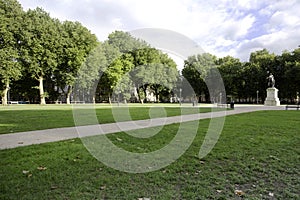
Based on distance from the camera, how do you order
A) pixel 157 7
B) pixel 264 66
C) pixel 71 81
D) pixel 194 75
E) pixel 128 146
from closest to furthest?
pixel 128 146 → pixel 157 7 → pixel 71 81 → pixel 264 66 → pixel 194 75

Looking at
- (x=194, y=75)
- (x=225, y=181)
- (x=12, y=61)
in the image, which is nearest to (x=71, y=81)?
(x=12, y=61)

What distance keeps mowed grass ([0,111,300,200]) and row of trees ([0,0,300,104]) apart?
72.8 feet

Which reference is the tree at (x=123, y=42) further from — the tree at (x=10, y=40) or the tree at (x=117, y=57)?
the tree at (x=10, y=40)

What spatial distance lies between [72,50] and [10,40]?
8.85 meters

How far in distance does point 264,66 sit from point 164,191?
58.0 meters

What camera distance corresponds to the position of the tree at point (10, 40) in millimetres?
32719

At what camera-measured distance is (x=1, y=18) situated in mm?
32844

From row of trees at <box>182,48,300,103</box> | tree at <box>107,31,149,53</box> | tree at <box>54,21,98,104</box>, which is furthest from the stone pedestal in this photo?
tree at <box>54,21,98,104</box>

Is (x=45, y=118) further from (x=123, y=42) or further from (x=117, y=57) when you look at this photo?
(x=123, y=42)

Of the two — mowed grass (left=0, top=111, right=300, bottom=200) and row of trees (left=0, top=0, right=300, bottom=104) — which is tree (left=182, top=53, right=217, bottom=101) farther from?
mowed grass (left=0, top=111, right=300, bottom=200)

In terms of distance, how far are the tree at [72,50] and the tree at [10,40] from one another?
6635mm

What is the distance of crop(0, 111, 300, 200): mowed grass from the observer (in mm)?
3384

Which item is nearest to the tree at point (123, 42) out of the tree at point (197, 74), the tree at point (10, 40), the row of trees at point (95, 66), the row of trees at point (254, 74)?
the row of trees at point (95, 66)

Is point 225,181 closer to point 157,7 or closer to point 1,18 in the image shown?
point 157,7
